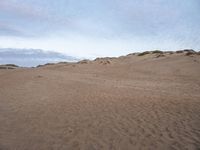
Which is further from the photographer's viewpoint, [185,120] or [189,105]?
[189,105]

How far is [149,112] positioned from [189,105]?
7.08 feet

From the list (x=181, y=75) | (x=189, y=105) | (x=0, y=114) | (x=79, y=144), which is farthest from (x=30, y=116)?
(x=181, y=75)

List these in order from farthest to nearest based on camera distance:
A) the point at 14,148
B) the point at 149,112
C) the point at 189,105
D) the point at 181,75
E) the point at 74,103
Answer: the point at 181,75 < the point at 74,103 < the point at 189,105 < the point at 149,112 < the point at 14,148


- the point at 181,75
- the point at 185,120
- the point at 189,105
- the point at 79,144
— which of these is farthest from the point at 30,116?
the point at 181,75

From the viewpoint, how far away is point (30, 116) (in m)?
10.3

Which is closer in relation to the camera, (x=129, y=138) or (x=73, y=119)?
(x=129, y=138)

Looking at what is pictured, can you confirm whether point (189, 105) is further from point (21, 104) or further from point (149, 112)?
point (21, 104)

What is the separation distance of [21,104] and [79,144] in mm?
6203

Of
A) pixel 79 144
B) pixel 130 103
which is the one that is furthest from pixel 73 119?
pixel 130 103

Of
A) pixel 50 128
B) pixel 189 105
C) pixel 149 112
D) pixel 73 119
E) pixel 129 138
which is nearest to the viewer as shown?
pixel 129 138

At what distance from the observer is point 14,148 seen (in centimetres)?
701

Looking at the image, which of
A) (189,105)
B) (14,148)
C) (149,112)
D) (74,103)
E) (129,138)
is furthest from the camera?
(74,103)

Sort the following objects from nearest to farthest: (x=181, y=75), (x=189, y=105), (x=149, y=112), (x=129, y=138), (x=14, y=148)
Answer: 1. (x=14, y=148)
2. (x=129, y=138)
3. (x=149, y=112)
4. (x=189, y=105)
5. (x=181, y=75)

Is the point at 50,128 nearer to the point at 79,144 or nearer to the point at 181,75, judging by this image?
the point at 79,144
